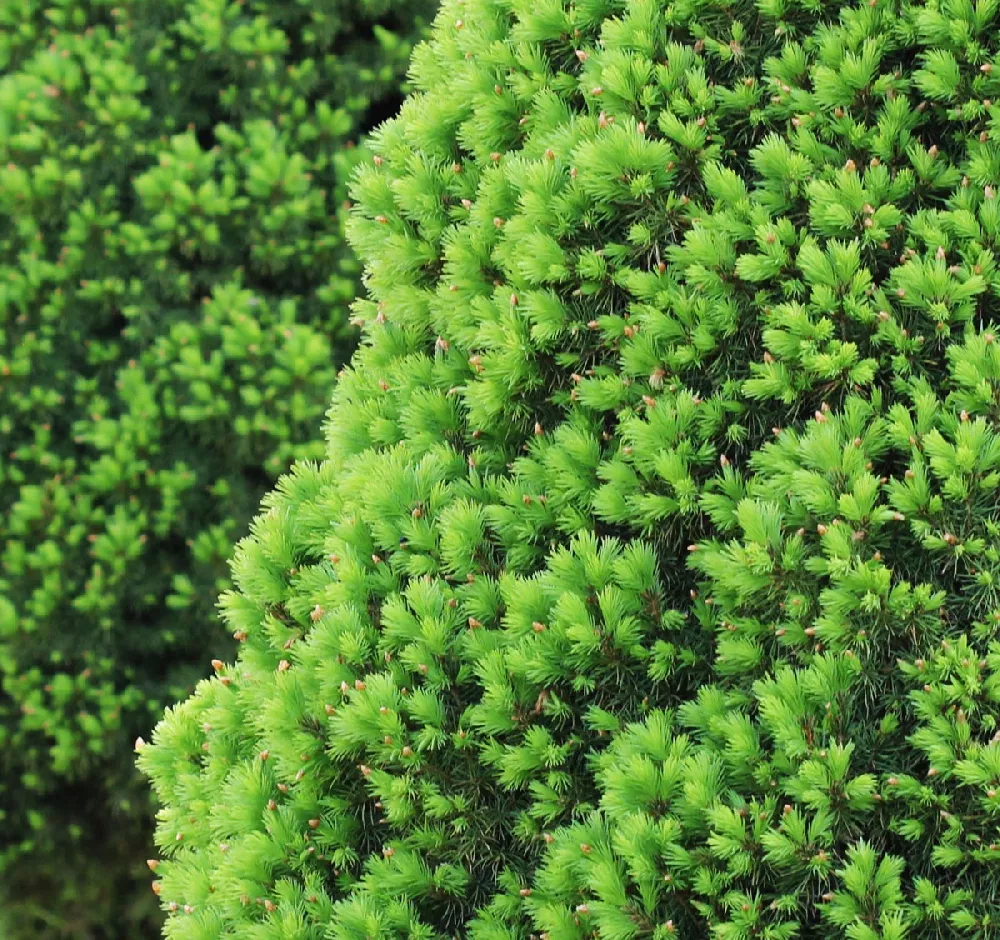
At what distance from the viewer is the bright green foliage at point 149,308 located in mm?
5191

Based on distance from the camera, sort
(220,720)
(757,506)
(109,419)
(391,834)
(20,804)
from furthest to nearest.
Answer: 1. (20,804)
2. (109,419)
3. (220,720)
4. (391,834)
5. (757,506)

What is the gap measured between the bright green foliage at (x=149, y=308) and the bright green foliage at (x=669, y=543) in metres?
3.02

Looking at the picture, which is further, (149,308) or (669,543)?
(149,308)

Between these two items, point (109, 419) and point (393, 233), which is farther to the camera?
point (109, 419)

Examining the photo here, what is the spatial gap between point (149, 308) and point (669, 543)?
3.76 meters

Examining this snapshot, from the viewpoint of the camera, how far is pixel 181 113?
5324 millimetres

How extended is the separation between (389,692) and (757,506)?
664 millimetres

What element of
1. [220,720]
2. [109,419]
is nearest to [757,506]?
[220,720]

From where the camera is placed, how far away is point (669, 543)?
2.06m

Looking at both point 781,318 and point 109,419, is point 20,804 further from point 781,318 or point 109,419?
point 781,318

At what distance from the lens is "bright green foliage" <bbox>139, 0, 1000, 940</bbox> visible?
183 cm

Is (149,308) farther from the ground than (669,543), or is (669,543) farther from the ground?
(669,543)

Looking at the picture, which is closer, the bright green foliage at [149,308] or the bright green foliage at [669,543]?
the bright green foliage at [669,543]

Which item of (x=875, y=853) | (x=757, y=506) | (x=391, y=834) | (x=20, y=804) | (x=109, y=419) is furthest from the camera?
(x=20, y=804)
